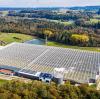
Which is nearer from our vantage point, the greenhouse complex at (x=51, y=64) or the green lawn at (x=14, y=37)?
the greenhouse complex at (x=51, y=64)

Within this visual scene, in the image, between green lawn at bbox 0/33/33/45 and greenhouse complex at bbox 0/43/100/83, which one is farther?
green lawn at bbox 0/33/33/45

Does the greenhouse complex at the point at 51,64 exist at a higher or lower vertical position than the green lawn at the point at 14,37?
higher

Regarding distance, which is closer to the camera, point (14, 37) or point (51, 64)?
point (51, 64)

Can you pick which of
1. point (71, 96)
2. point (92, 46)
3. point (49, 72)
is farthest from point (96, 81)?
point (92, 46)

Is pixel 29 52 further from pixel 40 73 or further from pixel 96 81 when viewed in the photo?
pixel 96 81

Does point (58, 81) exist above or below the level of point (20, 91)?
below

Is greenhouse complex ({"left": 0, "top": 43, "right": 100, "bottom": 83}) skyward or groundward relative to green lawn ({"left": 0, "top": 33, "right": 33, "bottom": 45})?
skyward

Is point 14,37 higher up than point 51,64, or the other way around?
point 51,64

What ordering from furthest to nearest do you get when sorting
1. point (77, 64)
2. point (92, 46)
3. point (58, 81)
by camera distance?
point (92, 46)
point (77, 64)
point (58, 81)
